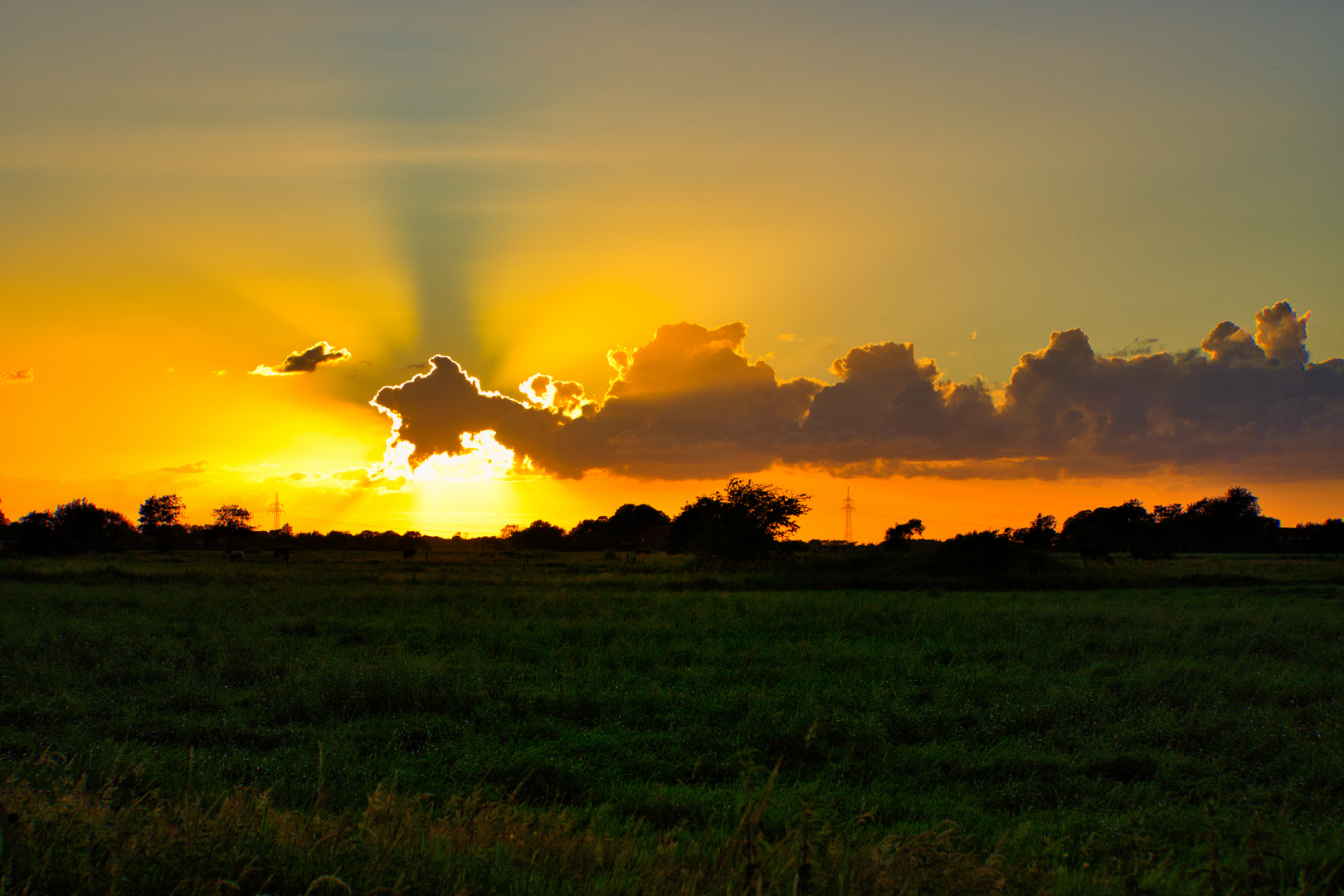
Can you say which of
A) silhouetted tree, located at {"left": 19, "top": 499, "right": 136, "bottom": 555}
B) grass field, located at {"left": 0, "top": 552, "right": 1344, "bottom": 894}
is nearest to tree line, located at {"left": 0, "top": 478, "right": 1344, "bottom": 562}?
silhouetted tree, located at {"left": 19, "top": 499, "right": 136, "bottom": 555}

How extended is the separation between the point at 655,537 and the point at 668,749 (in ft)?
343

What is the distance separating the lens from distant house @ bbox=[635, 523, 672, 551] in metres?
107

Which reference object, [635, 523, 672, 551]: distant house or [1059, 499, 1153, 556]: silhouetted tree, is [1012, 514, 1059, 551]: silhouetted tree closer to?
[1059, 499, 1153, 556]: silhouetted tree

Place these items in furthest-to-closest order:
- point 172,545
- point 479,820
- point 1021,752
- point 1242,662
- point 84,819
→ point 172,545 < point 1242,662 < point 1021,752 < point 479,820 < point 84,819

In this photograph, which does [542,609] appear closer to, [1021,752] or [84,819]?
[1021,752]

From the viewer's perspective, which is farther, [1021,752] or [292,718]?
[292,718]

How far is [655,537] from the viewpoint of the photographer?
113 metres

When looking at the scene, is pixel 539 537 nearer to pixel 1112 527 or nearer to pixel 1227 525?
pixel 1112 527

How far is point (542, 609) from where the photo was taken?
2312cm

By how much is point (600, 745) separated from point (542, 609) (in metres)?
14.0

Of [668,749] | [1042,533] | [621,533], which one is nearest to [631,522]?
[621,533]

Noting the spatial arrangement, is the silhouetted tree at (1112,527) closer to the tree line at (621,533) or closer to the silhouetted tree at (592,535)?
the tree line at (621,533)

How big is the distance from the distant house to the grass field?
84771mm

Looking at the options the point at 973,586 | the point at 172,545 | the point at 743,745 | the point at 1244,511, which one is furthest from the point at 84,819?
the point at 1244,511
